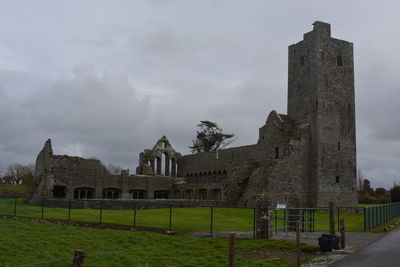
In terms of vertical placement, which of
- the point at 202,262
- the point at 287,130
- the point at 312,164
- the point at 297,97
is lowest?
the point at 202,262

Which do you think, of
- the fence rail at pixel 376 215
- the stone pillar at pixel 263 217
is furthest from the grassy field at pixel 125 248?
the fence rail at pixel 376 215

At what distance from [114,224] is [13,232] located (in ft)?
19.0

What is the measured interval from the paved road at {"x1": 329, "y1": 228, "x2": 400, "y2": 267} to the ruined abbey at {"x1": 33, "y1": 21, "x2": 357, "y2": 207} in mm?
26223

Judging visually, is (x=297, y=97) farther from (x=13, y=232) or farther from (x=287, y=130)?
(x=13, y=232)

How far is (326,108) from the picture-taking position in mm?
49531

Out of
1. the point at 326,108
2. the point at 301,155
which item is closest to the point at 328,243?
the point at 301,155

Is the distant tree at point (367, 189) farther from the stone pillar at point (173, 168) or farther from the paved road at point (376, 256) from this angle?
the paved road at point (376, 256)

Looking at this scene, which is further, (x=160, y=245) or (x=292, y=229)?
(x=292, y=229)

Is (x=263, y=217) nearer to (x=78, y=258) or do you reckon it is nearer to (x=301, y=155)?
(x=78, y=258)

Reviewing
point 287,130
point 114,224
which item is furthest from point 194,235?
point 287,130

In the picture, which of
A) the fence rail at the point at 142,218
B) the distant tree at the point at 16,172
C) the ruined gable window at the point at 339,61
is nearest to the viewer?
the fence rail at the point at 142,218

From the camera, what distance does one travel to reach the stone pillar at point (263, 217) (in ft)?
60.8

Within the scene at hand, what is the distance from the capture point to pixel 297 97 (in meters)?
52.0

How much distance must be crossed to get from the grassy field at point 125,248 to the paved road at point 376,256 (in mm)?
1593
